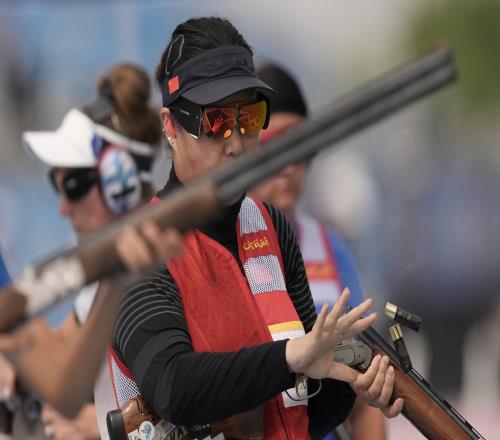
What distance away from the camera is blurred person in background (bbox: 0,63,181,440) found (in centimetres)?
479

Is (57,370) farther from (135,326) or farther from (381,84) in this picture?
(381,84)

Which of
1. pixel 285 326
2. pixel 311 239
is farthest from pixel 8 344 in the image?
pixel 311 239

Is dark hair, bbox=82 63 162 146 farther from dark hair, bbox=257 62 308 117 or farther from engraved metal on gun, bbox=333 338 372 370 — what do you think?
Answer: engraved metal on gun, bbox=333 338 372 370

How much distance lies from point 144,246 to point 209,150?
3.46 feet

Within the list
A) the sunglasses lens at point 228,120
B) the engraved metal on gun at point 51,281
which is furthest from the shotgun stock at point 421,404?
the engraved metal on gun at point 51,281

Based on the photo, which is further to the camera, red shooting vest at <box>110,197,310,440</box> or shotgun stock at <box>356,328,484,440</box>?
shotgun stock at <box>356,328,484,440</box>

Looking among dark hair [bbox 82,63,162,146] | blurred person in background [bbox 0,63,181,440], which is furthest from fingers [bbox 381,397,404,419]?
dark hair [bbox 82,63,162,146]

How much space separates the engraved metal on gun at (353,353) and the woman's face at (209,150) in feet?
1.88

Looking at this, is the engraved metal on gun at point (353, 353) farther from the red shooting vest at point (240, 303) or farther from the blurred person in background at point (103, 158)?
the blurred person in background at point (103, 158)

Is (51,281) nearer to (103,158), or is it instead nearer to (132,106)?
(103,158)

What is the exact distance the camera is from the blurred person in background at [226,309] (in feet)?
10.2

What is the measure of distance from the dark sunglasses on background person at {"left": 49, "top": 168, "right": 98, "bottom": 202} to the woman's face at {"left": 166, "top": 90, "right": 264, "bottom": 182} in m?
1.35

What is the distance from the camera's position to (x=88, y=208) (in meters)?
4.82

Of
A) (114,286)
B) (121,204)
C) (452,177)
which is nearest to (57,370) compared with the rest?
(114,286)
